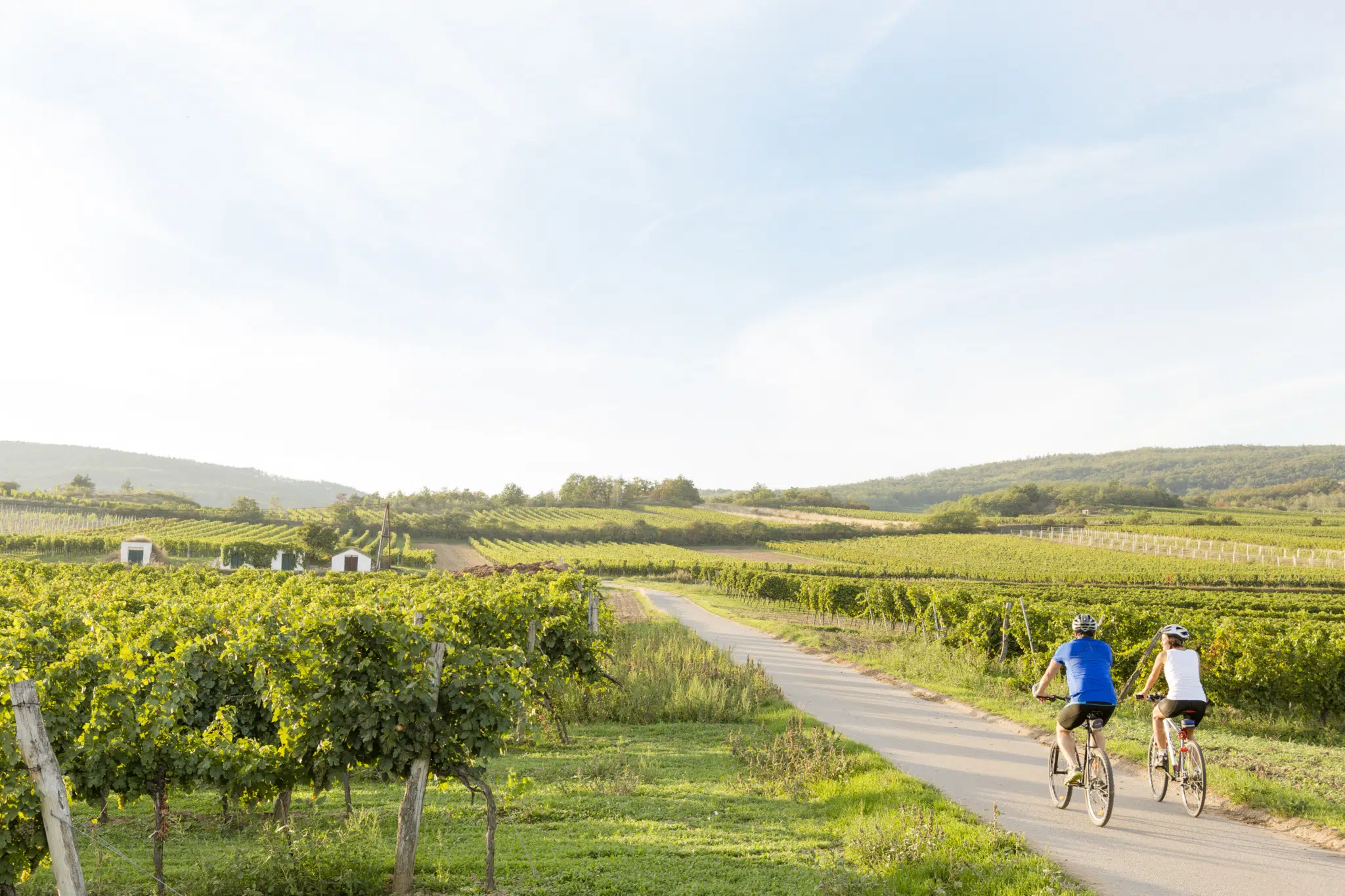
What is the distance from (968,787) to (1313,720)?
8456 millimetres

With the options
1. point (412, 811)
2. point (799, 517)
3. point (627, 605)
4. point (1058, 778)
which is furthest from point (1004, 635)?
point (799, 517)

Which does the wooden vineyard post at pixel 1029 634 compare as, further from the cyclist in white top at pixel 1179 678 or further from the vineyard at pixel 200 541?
the vineyard at pixel 200 541

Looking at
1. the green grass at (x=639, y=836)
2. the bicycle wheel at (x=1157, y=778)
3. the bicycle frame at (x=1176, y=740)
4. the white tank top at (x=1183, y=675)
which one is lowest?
the green grass at (x=639, y=836)

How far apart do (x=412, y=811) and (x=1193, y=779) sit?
7017 millimetres

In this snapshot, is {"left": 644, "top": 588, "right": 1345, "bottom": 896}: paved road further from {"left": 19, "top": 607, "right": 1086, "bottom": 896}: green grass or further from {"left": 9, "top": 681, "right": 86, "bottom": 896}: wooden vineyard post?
{"left": 9, "top": 681, "right": 86, "bottom": 896}: wooden vineyard post

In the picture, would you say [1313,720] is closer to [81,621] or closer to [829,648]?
[829,648]

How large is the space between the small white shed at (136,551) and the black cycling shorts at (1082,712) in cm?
5412

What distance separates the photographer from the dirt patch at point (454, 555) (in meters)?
66.8

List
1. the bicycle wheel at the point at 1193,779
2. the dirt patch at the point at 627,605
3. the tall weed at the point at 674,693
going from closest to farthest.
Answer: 1. the bicycle wheel at the point at 1193,779
2. the tall weed at the point at 674,693
3. the dirt patch at the point at 627,605

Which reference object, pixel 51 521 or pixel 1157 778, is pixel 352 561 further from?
pixel 1157 778

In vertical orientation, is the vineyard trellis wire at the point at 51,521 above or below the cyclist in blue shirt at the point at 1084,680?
below

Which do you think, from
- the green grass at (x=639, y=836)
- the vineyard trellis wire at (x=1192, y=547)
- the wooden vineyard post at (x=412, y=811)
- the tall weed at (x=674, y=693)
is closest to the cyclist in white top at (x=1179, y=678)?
the green grass at (x=639, y=836)

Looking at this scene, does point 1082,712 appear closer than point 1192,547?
Yes

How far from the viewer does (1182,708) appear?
713 cm
